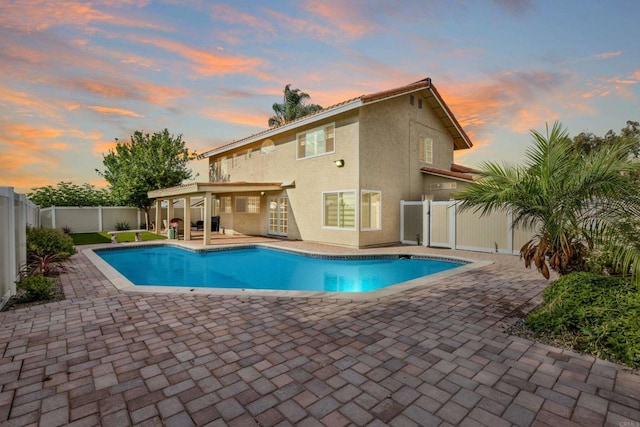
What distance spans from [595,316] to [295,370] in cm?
402

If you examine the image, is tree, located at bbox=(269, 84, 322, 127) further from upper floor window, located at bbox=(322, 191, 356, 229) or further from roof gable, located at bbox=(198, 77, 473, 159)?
upper floor window, located at bbox=(322, 191, 356, 229)

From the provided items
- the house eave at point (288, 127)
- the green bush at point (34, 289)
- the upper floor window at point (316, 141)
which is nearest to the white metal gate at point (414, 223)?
the upper floor window at point (316, 141)

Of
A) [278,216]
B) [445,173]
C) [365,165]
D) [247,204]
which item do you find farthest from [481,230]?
[247,204]

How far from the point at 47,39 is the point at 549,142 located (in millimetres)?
15130

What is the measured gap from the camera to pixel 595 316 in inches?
157

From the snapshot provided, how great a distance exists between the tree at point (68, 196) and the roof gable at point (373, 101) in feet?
36.6

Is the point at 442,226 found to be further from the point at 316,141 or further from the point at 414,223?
the point at 316,141

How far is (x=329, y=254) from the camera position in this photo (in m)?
12.5

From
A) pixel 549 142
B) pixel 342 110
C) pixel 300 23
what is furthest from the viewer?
pixel 342 110

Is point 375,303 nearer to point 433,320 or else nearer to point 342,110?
point 433,320

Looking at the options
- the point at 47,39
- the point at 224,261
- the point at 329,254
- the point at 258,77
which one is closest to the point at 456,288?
the point at 329,254

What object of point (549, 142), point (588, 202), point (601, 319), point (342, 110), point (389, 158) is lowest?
point (601, 319)

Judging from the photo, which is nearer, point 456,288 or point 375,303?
point 375,303

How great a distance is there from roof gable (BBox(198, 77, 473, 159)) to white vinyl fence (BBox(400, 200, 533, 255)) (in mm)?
5700
